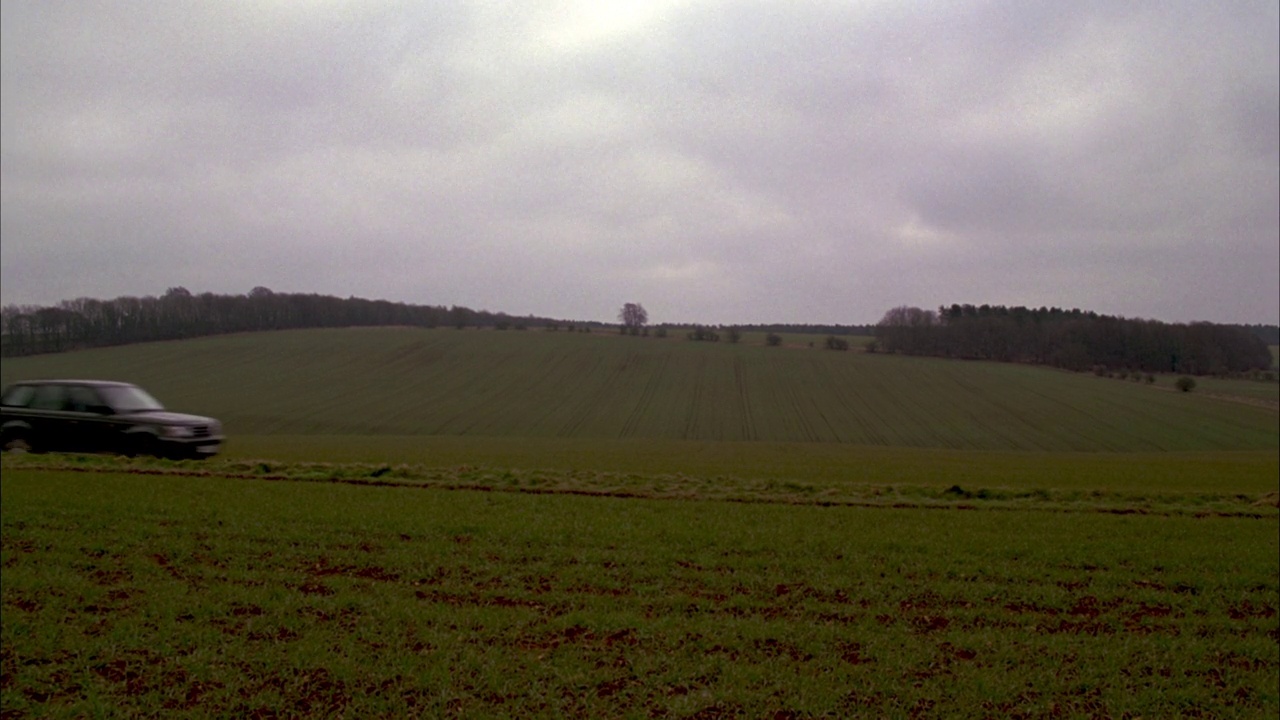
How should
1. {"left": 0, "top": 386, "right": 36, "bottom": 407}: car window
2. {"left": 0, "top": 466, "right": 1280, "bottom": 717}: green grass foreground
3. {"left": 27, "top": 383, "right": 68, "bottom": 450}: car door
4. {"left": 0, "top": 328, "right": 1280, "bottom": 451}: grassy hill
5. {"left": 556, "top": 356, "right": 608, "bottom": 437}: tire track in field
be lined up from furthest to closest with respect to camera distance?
{"left": 0, "top": 328, "right": 1280, "bottom": 451}: grassy hill < {"left": 556, "top": 356, "right": 608, "bottom": 437}: tire track in field < {"left": 0, "top": 386, "right": 36, "bottom": 407}: car window < {"left": 27, "top": 383, "right": 68, "bottom": 450}: car door < {"left": 0, "top": 466, "right": 1280, "bottom": 717}: green grass foreground

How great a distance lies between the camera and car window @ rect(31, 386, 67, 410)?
17.5 metres

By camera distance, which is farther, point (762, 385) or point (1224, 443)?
point (762, 385)

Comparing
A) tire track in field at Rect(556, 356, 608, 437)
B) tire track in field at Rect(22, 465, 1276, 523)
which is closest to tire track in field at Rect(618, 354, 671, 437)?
tire track in field at Rect(556, 356, 608, 437)

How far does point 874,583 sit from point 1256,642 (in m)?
3.39

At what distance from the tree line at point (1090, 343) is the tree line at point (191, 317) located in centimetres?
5697

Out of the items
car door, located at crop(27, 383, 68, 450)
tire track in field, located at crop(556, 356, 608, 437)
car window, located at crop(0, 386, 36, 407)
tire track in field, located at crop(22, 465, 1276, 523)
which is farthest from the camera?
tire track in field, located at crop(556, 356, 608, 437)

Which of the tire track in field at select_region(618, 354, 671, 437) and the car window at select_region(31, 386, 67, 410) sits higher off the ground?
the car window at select_region(31, 386, 67, 410)

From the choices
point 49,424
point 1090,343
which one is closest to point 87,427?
point 49,424

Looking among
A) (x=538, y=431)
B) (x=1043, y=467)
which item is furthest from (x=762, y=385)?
(x=1043, y=467)

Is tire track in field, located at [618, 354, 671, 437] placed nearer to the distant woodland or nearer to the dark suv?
the distant woodland

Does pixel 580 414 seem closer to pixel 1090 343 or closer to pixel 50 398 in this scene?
pixel 50 398

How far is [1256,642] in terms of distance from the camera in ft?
23.6

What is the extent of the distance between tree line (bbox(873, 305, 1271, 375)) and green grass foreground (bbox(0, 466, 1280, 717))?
8121 centimetres

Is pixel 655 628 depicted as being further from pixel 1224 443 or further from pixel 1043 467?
Answer: pixel 1224 443
